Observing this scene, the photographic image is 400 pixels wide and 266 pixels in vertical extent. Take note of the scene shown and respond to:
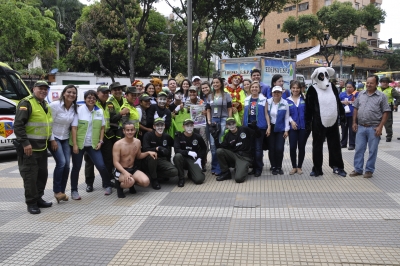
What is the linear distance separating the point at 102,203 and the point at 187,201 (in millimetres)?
1284

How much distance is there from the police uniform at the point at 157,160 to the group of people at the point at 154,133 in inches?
0.7

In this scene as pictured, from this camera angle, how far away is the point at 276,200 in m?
5.70

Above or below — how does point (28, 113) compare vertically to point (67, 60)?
below

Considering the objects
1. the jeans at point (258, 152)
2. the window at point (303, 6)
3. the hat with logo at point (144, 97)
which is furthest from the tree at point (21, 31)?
the window at point (303, 6)

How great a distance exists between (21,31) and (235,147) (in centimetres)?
1968

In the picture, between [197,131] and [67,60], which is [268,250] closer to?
[197,131]

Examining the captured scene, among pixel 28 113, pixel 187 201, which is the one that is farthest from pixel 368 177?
pixel 28 113

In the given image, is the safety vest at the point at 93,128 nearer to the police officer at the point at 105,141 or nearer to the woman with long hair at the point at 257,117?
the police officer at the point at 105,141

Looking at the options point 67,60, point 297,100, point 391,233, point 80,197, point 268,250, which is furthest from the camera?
point 67,60

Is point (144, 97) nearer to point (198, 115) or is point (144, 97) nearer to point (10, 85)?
point (198, 115)

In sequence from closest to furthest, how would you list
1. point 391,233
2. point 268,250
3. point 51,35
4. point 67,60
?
point 268,250
point 391,233
point 51,35
point 67,60

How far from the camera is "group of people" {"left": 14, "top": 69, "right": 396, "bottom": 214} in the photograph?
5.46 meters

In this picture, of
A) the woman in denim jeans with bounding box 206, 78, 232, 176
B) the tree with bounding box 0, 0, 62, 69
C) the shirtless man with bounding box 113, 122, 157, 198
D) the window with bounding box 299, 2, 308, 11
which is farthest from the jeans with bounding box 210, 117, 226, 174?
the window with bounding box 299, 2, 308, 11

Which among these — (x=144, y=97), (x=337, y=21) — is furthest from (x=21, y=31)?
(x=337, y=21)
